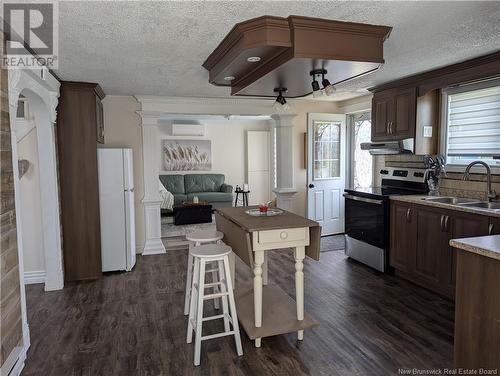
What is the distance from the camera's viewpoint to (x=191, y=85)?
165 inches

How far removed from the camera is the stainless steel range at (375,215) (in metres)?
4.02

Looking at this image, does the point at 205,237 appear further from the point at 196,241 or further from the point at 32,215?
the point at 32,215

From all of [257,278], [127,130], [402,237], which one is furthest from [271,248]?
[127,130]

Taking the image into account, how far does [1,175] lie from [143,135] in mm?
2787

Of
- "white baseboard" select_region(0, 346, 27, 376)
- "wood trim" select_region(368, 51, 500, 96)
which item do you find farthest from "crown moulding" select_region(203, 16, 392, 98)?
"white baseboard" select_region(0, 346, 27, 376)

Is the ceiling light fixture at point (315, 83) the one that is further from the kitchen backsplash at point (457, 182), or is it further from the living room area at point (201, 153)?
the living room area at point (201, 153)

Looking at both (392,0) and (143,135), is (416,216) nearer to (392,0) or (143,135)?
(392,0)

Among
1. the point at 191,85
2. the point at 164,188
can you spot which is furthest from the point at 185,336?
the point at 164,188

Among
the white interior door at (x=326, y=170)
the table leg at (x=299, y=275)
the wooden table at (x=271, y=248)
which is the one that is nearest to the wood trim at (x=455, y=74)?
the white interior door at (x=326, y=170)

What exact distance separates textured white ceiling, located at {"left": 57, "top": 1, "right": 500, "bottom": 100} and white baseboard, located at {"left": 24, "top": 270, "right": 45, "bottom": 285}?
2164 mm

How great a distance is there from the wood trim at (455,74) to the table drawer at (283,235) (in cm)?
231

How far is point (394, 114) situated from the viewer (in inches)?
169

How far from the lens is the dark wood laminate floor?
2.37 meters

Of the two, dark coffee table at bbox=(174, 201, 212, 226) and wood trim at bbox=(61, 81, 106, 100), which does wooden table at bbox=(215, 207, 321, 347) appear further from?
dark coffee table at bbox=(174, 201, 212, 226)
